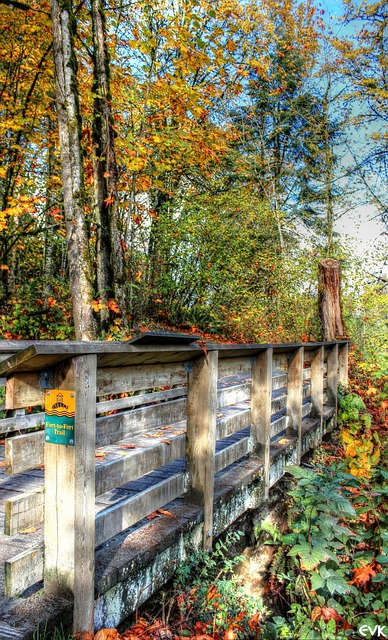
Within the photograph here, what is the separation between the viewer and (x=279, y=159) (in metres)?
20.8

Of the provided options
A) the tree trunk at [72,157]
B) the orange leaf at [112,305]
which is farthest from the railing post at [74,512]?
the orange leaf at [112,305]

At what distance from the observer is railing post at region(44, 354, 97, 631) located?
7.30ft

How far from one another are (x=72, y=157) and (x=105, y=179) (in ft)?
3.09

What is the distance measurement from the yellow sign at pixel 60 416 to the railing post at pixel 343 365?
912cm

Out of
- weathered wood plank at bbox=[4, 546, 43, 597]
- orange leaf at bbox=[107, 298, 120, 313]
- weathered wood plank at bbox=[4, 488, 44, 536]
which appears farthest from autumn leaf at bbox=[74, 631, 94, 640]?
orange leaf at bbox=[107, 298, 120, 313]

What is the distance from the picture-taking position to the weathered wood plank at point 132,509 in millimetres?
→ 2574

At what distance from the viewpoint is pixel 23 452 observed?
2.23 m

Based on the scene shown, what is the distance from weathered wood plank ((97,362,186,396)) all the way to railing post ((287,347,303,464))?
10.1ft

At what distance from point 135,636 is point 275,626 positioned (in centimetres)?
124

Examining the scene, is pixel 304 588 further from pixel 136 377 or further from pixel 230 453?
pixel 136 377

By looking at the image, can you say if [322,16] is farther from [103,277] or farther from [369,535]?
[369,535]

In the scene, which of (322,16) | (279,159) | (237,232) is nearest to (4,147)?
(237,232)

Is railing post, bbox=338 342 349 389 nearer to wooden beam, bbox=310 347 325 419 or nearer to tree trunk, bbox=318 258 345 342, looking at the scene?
A: tree trunk, bbox=318 258 345 342

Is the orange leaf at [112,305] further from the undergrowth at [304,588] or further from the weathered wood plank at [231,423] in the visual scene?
the undergrowth at [304,588]
